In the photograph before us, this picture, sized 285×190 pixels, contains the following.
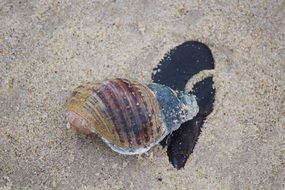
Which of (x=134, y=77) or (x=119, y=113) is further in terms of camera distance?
(x=134, y=77)

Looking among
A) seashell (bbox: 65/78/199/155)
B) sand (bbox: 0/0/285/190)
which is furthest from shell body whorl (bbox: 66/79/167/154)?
sand (bbox: 0/0/285/190)

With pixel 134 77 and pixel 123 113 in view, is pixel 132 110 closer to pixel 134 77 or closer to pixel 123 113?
pixel 123 113

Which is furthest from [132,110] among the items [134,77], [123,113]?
[134,77]

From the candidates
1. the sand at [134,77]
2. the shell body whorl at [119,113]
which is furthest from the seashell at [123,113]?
the sand at [134,77]

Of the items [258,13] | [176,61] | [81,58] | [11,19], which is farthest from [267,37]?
[11,19]

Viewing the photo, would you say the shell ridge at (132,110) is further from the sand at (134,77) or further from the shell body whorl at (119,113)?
the sand at (134,77)

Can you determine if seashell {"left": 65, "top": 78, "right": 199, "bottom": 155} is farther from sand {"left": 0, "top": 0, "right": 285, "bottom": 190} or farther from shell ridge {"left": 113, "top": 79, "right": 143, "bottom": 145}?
sand {"left": 0, "top": 0, "right": 285, "bottom": 190}

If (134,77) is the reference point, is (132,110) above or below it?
above
